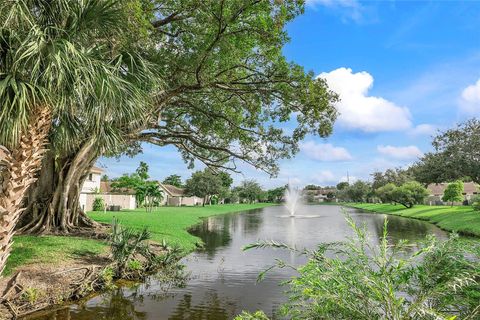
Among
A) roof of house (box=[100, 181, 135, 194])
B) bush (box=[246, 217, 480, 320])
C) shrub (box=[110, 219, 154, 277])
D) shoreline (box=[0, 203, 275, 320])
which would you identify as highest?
roof of house (box=[100, 181, 135, 194])

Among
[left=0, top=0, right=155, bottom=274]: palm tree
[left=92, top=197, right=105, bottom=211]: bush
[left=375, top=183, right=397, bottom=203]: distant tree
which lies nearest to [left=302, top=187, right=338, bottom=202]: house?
[left=375, top=183, right=397, bottom=203]: distant tree

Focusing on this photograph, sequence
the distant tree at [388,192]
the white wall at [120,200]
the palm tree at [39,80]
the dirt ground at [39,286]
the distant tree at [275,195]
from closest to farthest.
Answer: the palm tree at [39,80]
the dirt ground at [39,286]
the white wall at [120,200]
the distant tree at [388,192]
the distant tree at [275,195]

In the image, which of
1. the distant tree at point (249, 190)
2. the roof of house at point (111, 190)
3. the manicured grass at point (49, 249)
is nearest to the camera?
the manicured grass at point (49, 249)

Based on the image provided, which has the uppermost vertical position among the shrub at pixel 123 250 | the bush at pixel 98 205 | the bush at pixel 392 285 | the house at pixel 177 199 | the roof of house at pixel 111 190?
the roof of house at pixel 111 190

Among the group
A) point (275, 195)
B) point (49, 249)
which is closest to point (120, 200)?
point (49, 249)

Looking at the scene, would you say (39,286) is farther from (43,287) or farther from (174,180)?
(174,180)

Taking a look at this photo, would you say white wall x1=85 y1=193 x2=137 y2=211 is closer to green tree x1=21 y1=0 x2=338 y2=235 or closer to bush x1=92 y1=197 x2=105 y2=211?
bush x1=92 y1=197 x2=105 y2=211

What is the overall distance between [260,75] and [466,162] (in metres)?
28.5

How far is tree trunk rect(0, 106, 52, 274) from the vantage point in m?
7.44

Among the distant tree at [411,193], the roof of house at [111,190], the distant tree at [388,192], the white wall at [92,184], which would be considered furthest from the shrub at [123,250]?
the distant tree at [388,192]

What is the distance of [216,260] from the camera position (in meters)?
16.3

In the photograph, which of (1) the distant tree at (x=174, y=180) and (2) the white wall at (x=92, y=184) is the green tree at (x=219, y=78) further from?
(1) the distant tree at (x=174, y=180)

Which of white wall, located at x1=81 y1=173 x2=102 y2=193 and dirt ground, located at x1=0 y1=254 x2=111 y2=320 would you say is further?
white wall, located at x1=81 y1=173 x2=102 y2=193

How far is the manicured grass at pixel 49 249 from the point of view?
11.0 metres
